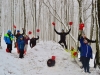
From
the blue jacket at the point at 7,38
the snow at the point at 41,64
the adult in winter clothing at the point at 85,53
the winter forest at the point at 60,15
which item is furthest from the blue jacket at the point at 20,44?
the adult in winter clothing at the point at 85,53

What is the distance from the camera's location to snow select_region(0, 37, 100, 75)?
31.9 ft

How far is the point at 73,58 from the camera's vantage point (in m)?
11.5

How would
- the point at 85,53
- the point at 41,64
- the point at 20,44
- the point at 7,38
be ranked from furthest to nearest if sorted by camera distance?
the point at 7,38
the point at 20,44
the point at 41,64
the point at 85,53

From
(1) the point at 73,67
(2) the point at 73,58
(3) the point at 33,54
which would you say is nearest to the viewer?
(1) the point at 73,67

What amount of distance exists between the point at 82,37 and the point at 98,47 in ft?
3.55

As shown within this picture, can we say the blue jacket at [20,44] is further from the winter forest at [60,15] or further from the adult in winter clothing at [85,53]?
the adult in winter clothing at [85,53]

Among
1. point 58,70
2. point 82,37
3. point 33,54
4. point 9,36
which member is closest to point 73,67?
point 58,70

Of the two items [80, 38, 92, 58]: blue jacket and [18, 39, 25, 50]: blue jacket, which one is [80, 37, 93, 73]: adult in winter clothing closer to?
[80, 38, 92, 58]: blue jacket

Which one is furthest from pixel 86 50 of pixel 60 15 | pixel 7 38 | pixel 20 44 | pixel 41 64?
pixel 60 15

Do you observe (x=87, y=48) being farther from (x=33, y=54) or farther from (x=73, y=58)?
(x=33, y=54)

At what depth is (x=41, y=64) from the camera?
11.6 metres

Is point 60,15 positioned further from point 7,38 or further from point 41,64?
point 41,64

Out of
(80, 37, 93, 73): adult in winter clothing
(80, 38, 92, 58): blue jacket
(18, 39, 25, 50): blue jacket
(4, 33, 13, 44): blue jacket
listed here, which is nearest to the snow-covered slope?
(80, 37, 93, 73): adult in winter clothing

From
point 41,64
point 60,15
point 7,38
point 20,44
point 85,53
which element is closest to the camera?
point 85,53
